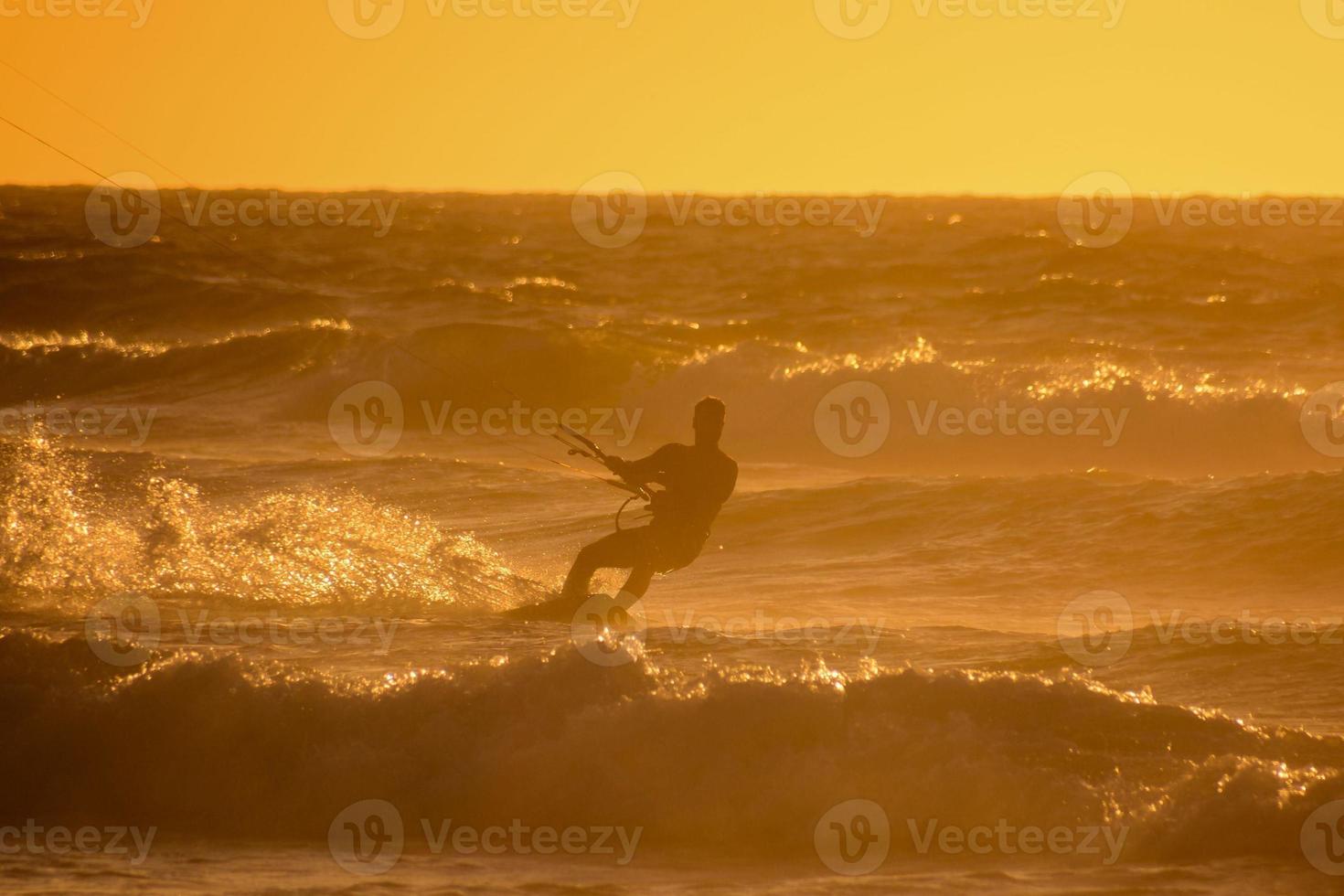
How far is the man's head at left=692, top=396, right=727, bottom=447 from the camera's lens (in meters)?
9.70

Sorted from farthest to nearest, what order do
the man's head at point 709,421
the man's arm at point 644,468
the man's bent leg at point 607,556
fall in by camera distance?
the man's bent leg at point 607,556, the man's head at point 709,421, the man's arm at point 644,468

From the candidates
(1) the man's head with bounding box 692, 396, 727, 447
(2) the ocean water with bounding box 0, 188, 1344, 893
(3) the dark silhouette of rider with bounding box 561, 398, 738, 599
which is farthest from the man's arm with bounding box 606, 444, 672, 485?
(2) the ocean water with bounding box 0, 188, 1344, 893

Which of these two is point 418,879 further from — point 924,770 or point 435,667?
point 924,770

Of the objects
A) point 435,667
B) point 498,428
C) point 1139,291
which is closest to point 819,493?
point 498,428

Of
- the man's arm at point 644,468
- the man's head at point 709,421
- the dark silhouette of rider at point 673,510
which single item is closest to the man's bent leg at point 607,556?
the dark silhouette of rider at point 673,510

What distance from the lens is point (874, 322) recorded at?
2498 cm

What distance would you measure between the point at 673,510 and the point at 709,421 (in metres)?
0.62

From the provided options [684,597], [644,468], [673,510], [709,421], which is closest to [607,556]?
[673,510]

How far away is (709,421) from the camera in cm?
970

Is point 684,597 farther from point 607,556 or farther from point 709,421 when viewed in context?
point 709,421

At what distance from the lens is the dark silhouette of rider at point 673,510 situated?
978 centimetres

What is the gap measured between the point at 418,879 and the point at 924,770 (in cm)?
227

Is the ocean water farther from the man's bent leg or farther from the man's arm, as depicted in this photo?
the man's arm

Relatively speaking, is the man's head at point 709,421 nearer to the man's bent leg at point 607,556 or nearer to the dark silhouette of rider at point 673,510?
the dark silhouette of rider at point 673,510
